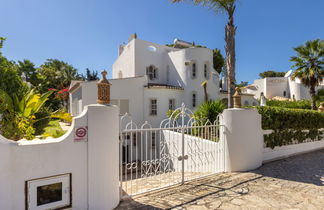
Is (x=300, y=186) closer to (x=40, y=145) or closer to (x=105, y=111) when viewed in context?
(x=105, y=111)

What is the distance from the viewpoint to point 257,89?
36781 millimetres

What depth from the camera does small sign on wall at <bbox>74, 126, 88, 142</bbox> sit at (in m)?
3.39

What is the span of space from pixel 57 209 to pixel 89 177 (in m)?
0.75

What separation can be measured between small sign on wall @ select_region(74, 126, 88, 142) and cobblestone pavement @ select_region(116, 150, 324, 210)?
1831 mm

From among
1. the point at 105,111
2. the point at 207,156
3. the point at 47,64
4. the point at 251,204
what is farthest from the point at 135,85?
the point at 47,64

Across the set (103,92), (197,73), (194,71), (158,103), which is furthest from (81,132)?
(194,71)

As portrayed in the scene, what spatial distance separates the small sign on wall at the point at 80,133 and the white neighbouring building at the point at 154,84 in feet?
36.6

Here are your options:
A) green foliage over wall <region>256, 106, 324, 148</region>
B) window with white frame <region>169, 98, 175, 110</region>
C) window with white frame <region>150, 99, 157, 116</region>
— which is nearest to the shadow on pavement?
green foliage over wall <region>256, 106, 324, 148</region>

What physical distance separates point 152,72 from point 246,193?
16796 mm

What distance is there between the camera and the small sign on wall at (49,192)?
2.99 m

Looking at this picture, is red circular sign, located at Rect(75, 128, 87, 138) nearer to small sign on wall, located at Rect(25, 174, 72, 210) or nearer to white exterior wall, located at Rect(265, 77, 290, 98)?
small sign on wall, located at Rect(25, 174, 72, 210)

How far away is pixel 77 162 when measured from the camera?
3371 millimetres

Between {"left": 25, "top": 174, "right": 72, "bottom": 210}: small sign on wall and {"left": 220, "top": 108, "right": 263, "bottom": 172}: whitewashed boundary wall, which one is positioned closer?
Result: {"left": 25, "top": 174, "right": 72, "bottom": 210}: small sign on wall

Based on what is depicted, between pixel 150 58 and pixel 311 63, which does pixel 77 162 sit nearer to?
pixel 150 58
